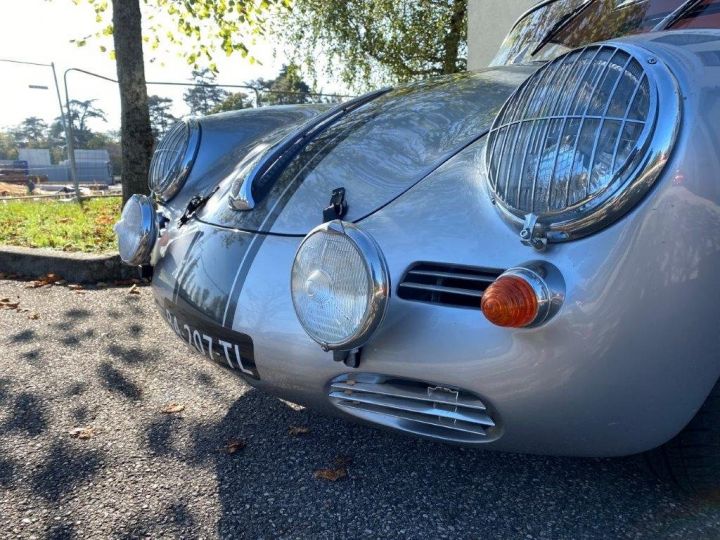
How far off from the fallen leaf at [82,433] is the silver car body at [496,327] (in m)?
0.51

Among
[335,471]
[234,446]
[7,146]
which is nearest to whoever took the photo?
[335,471]


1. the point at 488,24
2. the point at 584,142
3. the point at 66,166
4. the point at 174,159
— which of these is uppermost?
the point at 488,24

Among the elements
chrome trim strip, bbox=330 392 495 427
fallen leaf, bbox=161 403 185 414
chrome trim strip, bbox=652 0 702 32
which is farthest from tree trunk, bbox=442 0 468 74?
chrome trim strip, bbox=330 392 495 427

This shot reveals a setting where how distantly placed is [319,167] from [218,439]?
3.03ft

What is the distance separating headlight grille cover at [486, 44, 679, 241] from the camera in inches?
45.9

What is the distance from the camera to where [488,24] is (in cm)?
738

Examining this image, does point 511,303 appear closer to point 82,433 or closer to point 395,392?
point 395,392

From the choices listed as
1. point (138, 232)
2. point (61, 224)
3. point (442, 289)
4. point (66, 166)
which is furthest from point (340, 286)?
point (66, 166)

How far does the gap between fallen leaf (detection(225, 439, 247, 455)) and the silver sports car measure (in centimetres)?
35

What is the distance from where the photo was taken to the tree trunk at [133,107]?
4605 mm

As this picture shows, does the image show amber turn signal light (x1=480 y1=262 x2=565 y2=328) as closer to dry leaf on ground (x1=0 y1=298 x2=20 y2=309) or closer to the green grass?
dry leaf on ground (x1=0 y1=298 x2=20 y2=309)

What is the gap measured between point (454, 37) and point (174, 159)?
10.2m

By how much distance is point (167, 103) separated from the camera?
757 centimetres

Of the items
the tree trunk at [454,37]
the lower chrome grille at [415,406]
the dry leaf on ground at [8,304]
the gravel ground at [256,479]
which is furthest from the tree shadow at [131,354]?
the tree trunk at [454,37]
